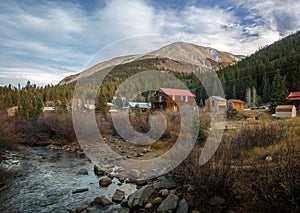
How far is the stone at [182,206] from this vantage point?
6.86 metres

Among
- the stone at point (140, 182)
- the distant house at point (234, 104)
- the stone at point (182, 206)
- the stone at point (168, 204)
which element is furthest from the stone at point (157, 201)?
the distant house at point (234, 104)

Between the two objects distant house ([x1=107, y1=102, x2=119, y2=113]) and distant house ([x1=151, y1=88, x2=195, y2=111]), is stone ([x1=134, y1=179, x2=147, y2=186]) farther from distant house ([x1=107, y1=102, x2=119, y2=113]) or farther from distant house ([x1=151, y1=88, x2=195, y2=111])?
distant house ([x1=107, y1=102, x2=119, y2=113])

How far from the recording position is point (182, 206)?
23.1 ft

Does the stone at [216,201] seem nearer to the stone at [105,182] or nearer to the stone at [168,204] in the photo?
the stone at [168,204]

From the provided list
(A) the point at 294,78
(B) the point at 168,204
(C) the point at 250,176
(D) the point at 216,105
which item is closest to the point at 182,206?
(B) the point at 168,204

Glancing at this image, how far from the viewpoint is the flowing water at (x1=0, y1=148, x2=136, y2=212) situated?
27.3 feet

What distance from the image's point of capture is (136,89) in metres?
77.2

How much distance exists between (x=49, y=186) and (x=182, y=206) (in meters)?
6.50

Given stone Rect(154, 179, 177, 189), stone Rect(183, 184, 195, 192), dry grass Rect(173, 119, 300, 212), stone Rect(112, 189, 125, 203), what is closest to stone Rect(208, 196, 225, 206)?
dry grass Rect(173, 119, 300, 212)

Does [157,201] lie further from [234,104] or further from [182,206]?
[234,104]

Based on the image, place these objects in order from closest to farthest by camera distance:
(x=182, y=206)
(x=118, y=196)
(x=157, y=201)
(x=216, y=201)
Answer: (x=216, y=201) → (x=182, y=206) → (x=157, y=201) → (x=118, y=196)

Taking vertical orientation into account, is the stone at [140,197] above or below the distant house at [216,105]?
below

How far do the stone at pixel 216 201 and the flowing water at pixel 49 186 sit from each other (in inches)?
144

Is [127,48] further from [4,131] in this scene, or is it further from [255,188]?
[255,188]
